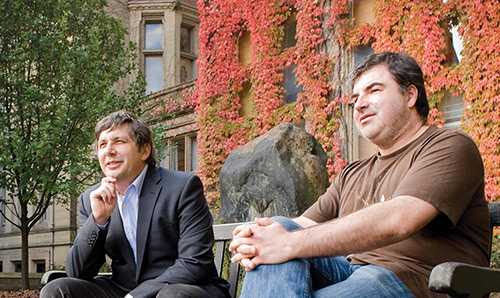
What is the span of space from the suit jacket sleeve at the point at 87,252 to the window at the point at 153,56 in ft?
58.3

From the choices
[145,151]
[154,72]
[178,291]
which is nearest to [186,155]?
[154,72]

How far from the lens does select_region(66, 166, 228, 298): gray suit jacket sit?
3139mm

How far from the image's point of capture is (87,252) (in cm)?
317

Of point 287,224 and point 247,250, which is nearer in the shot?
point 247,250

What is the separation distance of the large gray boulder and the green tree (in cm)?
380

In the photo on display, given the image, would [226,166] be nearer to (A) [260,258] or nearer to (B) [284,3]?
(B) [284,3]

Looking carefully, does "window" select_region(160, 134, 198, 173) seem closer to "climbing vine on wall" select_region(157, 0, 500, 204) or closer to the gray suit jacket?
"climbing vine on wall" select_region(157, 0, 500, 204)

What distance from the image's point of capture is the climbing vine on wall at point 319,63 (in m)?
8.31

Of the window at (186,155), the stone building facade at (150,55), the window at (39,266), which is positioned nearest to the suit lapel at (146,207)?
the window at (186,155)

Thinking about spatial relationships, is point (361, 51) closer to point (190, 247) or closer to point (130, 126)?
point (130, 126)

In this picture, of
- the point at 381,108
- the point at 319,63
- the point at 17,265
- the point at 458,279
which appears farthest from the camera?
the point at 17,265

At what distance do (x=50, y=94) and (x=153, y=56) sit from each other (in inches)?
386

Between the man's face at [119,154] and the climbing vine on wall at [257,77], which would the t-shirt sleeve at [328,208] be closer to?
the man's face at [119,154]

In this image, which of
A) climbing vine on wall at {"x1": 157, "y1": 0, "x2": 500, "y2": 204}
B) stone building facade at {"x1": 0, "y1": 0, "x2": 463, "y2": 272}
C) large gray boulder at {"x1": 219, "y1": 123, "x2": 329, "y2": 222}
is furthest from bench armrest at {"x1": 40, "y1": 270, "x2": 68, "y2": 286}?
stone building facade at {"x1": 0, "y1": 0, "x2": 463, "y2": 272}
